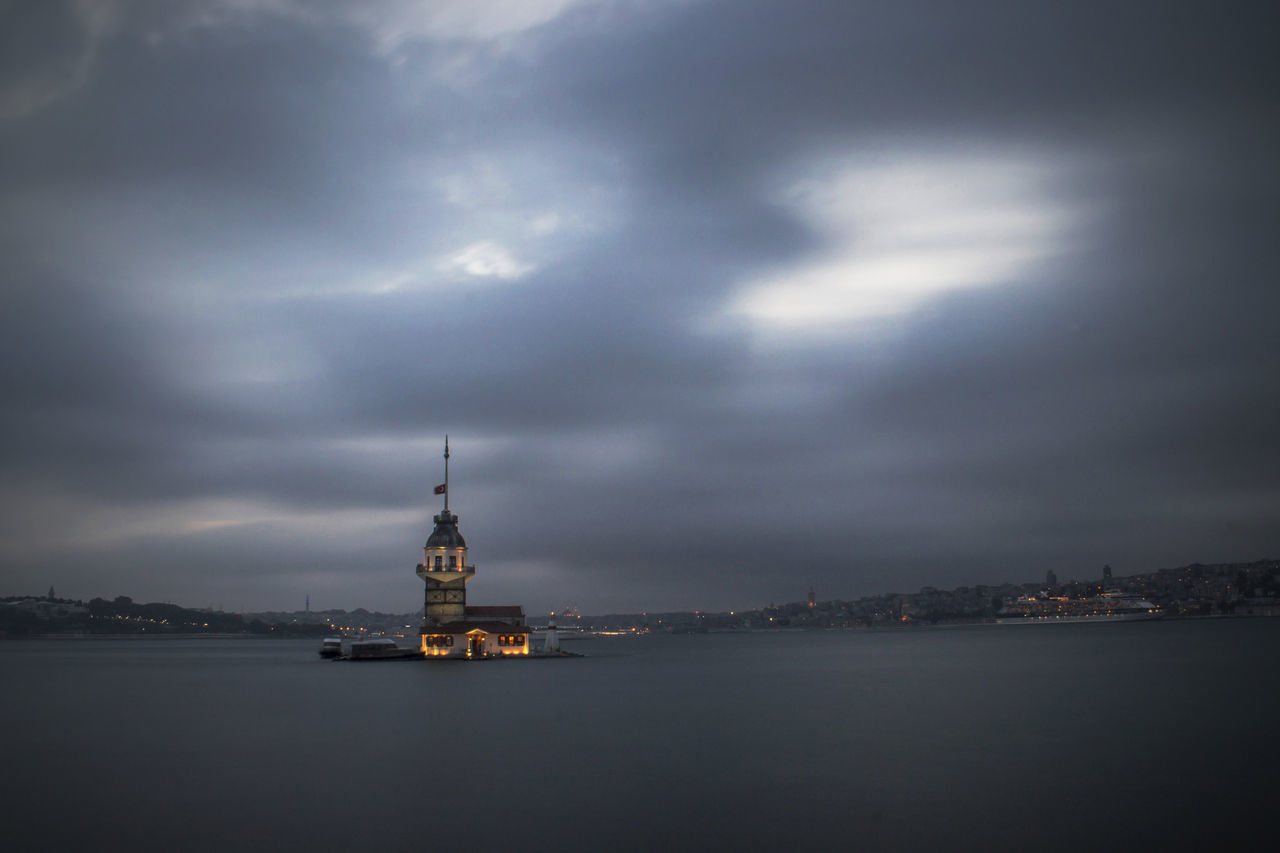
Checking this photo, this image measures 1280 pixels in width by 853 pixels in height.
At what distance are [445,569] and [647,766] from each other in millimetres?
52808

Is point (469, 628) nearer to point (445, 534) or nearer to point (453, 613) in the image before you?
point (453, 613)

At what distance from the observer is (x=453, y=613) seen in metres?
84.0

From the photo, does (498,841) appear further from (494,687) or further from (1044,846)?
(494,687)

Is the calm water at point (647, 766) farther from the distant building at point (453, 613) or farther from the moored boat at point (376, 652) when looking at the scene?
the moored boat at point (376, 652)

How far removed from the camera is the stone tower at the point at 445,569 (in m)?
81.6

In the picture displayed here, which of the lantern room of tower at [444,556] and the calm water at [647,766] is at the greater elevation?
the lantern room of tower at [444,556]

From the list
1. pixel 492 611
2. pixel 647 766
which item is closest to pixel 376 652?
pixel 492 611

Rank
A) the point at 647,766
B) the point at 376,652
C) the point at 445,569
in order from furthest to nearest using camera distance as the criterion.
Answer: the point at 376,652
the point at 445,569
the point at 647,766

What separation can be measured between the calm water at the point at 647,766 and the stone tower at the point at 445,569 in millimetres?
21741

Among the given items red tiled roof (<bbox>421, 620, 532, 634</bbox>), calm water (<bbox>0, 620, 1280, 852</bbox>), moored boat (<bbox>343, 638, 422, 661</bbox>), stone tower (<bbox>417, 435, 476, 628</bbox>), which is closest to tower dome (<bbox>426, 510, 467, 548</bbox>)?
stone tower (<bbox>417, 435, 476, 628</bbox>)

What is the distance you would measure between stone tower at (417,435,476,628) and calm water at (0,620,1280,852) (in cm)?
2174

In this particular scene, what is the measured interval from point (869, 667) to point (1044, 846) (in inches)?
2509

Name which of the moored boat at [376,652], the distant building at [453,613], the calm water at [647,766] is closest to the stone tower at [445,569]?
the distant building at [453,613]

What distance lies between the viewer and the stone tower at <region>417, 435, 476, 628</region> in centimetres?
8156
